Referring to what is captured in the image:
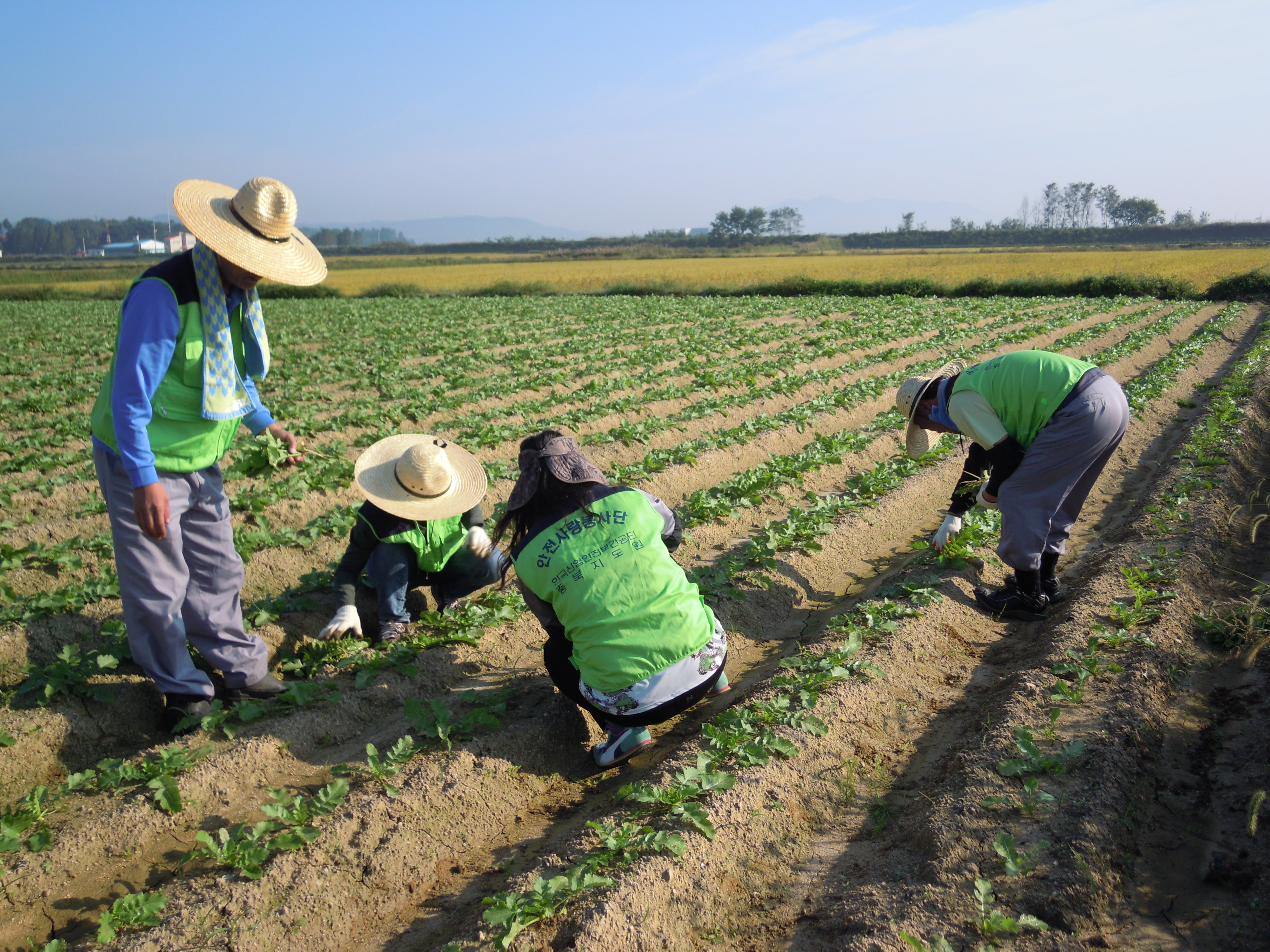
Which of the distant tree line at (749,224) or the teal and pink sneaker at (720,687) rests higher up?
the distant tree line at (749,224)

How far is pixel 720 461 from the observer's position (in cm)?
821

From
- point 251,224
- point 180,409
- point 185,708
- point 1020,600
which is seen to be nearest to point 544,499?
point 180,409

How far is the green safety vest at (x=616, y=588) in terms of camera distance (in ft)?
10.1

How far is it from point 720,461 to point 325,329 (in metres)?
15.7

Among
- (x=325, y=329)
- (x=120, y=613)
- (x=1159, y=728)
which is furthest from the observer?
(x=325, y=329)

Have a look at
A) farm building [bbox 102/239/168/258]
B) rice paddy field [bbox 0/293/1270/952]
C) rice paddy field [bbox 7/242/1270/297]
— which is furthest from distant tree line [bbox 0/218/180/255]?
rice paddy field [bbox 0/293/1270/952]

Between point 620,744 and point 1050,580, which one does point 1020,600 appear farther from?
point 620,744

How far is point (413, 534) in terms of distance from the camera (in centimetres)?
441

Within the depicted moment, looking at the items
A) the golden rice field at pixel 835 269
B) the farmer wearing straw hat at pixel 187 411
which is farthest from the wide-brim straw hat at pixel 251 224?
the golden rice field at pixel 835 269

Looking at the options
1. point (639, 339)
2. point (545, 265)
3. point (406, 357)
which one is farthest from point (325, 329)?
point (545, 265)

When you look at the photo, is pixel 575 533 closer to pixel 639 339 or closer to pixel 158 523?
pixel 158 523

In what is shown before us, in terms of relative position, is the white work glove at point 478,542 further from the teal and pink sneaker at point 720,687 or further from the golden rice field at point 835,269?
the golden rice field at point 835,269

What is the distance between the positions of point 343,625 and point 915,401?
3647 mm

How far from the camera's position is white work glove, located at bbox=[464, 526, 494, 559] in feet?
15.1
